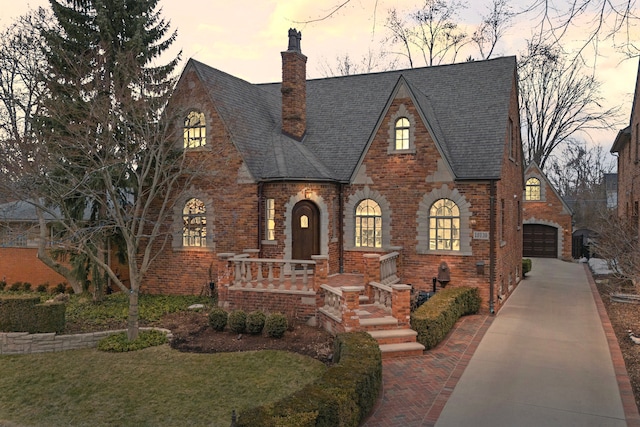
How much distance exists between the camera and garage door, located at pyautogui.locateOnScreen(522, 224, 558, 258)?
34.1m

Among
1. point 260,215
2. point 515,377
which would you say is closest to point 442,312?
point 515,377

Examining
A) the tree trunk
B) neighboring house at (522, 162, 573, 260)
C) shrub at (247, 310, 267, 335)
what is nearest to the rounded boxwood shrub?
shrub at (247, 310, 267, 335)

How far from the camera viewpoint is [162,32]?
18312 mm

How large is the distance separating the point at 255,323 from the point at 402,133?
9.06 metres

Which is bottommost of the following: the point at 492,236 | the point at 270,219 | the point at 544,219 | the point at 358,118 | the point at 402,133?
the point at 492,236

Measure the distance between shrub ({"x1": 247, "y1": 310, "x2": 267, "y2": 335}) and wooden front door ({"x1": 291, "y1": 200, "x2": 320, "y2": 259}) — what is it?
494 cm

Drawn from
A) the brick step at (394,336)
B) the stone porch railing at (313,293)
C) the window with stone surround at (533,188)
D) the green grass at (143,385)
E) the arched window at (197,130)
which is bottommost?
the green grass at (143,385)

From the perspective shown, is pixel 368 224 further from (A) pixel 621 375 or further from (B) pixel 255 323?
(A) pixel 621 375

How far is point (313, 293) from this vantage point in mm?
13562

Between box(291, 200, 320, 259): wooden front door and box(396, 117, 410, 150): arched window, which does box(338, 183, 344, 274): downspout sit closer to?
box(291, 200, 320, 259): wooden front door

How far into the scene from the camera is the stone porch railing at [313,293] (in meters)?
12.2

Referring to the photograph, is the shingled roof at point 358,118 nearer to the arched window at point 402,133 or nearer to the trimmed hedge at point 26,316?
the arched window at point 402,133

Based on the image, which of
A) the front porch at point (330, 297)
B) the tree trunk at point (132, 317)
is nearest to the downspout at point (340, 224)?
the front porch at point (330, 297)

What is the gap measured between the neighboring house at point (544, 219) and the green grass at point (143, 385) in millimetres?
28018
